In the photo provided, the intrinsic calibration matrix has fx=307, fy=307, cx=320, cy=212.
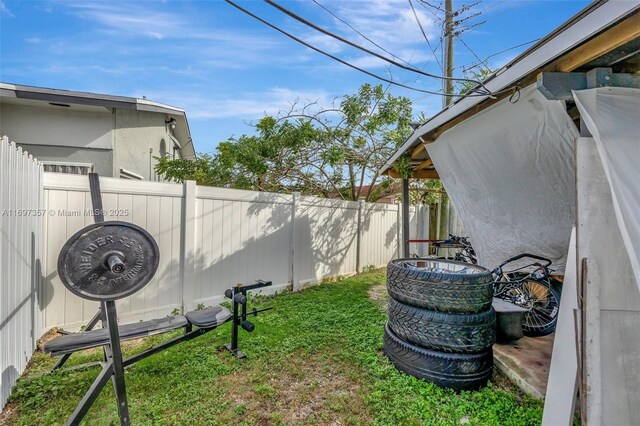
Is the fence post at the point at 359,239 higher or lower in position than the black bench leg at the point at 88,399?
higher

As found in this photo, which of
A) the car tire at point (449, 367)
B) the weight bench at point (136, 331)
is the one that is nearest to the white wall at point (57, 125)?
the weight bench at point (136, 331)

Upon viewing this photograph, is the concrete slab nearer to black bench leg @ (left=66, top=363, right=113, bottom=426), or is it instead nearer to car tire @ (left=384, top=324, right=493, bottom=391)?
car tire @ (left=384, top=324, right=493, bottom=391)

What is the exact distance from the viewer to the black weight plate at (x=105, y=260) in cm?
192

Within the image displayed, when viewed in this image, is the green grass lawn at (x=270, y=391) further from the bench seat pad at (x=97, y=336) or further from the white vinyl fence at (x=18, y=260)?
the bench seat pad at (x=97, y=336)

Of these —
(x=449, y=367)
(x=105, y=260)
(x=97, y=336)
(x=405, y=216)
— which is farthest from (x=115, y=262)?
(x=405, y=216)

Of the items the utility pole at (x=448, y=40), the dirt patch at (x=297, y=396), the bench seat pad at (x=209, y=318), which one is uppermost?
the utility pole at (x=448, y=40)

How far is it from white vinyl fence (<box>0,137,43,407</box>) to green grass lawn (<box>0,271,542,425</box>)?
219 mm

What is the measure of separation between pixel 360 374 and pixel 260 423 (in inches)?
36.5

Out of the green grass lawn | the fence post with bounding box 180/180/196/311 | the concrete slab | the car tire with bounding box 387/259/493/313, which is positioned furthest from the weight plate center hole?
the concrete slab

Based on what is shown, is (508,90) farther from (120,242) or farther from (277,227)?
(277,227)

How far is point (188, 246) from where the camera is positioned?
3973 millimetres

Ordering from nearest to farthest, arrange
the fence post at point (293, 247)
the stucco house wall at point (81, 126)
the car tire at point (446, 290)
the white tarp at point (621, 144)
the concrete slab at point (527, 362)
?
the white tarp at point (621, 144) → the concrete slab at point (527, 362) → the car tire at point (446, 290) → the fence post at point (293, 247) → the stucco house wall at point (81, 126)

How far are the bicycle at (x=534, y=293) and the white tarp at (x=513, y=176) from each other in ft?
0.58

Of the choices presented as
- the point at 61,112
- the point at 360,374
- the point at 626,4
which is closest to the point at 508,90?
the point at 626,4
